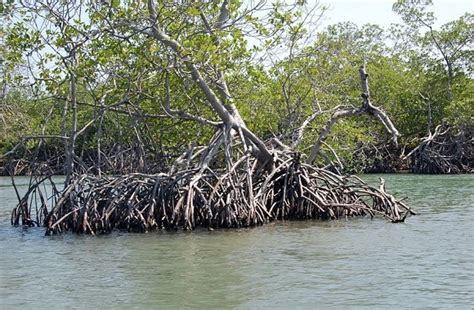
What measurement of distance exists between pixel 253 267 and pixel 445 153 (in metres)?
17.9

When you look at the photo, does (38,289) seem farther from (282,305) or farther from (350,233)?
(350,233)

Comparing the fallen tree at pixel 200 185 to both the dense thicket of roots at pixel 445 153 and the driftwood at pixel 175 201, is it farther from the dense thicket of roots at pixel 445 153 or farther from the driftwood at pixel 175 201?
the dense thicket of roots at pixel 445 153

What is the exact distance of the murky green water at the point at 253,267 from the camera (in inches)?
262

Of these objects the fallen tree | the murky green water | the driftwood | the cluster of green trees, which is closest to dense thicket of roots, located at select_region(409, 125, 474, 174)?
the cluster of green trees

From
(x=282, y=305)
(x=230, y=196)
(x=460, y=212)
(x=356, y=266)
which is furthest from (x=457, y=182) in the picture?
(x=282, y=305)

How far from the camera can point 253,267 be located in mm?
7961

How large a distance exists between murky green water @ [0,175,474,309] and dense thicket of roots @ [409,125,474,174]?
1278 centimetres

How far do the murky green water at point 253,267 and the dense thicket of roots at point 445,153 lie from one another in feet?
41.9

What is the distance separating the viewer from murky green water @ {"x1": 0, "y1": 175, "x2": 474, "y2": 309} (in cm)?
666

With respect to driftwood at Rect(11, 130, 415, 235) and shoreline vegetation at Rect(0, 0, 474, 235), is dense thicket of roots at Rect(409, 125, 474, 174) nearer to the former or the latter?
shoreline vegetation at Rect(0, 0, 474, 235)

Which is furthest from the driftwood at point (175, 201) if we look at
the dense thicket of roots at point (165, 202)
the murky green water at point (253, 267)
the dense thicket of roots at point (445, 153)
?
the dense thicket of roots at point (445, 153)

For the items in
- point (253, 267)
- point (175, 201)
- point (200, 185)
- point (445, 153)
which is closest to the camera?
point (253, 267)

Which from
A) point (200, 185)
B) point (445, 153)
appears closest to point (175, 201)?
point (200, 185)

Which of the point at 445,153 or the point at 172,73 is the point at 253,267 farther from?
the point at 445,153
